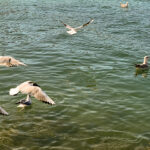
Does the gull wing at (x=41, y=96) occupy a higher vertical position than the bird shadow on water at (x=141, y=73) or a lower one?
lower

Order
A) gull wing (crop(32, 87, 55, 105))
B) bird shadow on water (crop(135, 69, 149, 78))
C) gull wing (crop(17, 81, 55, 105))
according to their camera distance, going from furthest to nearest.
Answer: bird shadow on water (crop(135, 69, 149, 78)) < gull wing (crop(17, 81, 55, 105)) < gull wing (crop(32, 87, 55, 105))

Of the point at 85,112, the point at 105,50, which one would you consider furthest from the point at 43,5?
the point at 85,112

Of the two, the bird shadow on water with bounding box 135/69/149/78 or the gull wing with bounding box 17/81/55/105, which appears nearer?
the gull wing with bounding box 17/81/55/105

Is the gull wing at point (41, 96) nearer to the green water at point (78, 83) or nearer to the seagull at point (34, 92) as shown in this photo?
the seagull at point (34, 92)

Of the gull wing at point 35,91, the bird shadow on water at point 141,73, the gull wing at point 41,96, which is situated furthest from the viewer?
the bird shadow on water at point 141,73

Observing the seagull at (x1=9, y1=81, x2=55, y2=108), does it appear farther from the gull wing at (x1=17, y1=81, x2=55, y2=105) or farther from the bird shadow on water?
the bird shadow on water

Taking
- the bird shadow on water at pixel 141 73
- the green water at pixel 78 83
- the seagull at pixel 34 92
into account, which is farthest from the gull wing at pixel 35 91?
the bird shadow on water at pixel 141 73

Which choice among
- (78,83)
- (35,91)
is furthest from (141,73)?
(35,91)

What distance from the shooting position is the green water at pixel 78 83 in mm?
9461

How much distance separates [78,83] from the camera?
44.9 feet

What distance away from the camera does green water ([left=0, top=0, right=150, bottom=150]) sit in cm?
946

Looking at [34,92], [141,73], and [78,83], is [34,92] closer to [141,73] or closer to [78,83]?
[78,83]

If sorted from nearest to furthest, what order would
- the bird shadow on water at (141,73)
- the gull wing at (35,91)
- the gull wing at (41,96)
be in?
the gull wing at (41,96) → the gull wing at (35,91) → the bird shadow on water at (141,73)

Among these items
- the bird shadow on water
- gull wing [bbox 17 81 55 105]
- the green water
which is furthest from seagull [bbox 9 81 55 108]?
the bird shadow on water
